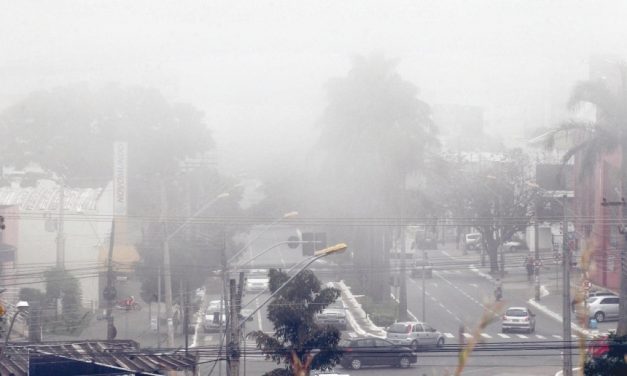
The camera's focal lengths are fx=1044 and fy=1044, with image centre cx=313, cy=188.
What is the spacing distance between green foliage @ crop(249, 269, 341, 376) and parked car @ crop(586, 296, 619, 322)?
1013cm

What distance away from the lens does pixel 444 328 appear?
21.9 metres

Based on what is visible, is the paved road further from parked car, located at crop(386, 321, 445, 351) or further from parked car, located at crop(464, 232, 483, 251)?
parked car, located at crop(464, 232, 483, 251)

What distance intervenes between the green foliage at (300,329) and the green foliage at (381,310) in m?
8.20

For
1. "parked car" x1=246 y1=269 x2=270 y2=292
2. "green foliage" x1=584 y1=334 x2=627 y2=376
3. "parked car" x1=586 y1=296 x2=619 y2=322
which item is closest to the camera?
"green foliage" x1=584 y1=334 x2=627 y2=376

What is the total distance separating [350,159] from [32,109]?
940cm

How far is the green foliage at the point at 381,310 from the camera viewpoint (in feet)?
74.1

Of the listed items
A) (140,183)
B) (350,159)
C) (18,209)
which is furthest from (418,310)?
(18,209)

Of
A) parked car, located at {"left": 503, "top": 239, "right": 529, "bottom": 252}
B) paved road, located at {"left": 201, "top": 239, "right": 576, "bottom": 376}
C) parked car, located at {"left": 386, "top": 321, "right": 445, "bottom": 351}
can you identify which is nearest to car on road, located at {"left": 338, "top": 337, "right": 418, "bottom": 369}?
paved road, located at {"left": 201, "top": 239, "right": 576, "bottom": 376}

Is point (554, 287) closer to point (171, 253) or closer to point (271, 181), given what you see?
point (271, 181)

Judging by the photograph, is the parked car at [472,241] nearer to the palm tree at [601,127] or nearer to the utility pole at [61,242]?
the palm tree at [601,127]

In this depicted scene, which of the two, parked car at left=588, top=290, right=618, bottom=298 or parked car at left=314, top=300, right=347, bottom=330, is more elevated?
parked car at left=588, top=290, right=618, bottom=298

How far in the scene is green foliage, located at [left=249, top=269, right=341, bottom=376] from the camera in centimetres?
1363

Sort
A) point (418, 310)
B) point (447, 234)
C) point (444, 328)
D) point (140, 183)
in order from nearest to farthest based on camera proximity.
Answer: point (444, 328) → point (418, 310) → point (140, 183) → point (447, 234)

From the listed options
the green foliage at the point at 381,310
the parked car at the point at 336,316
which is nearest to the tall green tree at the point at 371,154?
the green foliage at the point at 381,310
